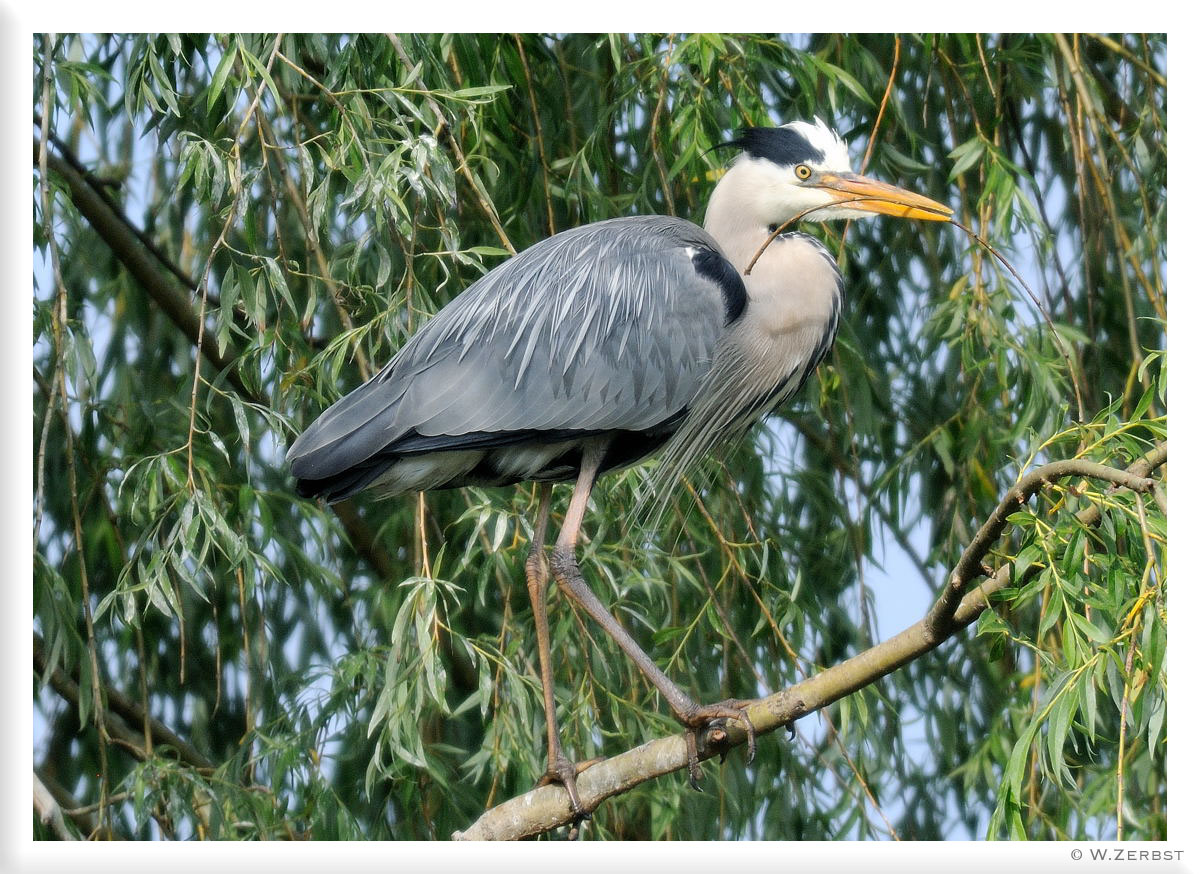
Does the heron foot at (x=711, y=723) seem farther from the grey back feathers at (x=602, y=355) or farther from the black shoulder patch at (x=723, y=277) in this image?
the black shoulder patch at (x=723, y=277)

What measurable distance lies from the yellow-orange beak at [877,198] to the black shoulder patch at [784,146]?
3cm

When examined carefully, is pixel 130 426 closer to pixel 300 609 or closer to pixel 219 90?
pixel 300 609

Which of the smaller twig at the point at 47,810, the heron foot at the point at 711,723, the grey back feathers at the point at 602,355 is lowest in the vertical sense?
the heron foot at the point at 711,723

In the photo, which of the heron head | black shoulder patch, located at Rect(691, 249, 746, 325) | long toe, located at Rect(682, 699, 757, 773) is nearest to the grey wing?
black shoulder patch, located at Rect(691, 249, 746, 325)

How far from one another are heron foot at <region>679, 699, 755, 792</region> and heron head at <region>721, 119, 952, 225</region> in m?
0.65

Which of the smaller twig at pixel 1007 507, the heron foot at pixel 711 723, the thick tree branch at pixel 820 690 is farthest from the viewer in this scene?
→ the heron foot at pixel 711 723

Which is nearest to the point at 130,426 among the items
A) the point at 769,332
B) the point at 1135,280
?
the point at 769,332

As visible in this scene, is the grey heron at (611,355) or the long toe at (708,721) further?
the grey heron at (611,355)

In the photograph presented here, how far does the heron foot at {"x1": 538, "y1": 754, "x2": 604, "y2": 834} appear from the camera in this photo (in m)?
1.76

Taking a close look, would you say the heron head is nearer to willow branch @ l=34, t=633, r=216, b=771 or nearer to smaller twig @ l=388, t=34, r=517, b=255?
smaller twig @ l=388, t=34, r=517, b=255

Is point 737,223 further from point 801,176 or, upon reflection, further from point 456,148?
point 456,148

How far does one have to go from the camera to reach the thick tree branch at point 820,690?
4.66 feet

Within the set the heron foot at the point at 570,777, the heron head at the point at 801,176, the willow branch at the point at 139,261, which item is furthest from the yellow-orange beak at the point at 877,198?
the willow branch at the point at 139,261
